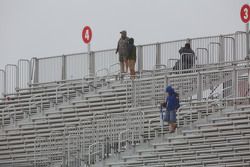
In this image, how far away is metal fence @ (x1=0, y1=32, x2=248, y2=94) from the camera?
5141 centimetres

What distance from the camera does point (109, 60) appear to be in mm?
54375

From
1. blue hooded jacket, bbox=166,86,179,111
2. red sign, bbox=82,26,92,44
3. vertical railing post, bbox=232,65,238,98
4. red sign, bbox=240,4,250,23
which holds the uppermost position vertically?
red sign, bbox=240,4,250,23

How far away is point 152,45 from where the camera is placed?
176ft

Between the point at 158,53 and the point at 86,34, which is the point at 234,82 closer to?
the point at 158,53

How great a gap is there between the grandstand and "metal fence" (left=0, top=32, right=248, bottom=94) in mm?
32

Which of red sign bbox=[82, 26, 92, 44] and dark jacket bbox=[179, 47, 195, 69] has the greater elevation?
red sign bbox=[82, 26, 92, 44]

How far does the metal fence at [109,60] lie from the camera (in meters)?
51.4

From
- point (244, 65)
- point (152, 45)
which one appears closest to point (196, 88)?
point (244, 65)

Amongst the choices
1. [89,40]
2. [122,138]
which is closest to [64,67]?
[89,40]

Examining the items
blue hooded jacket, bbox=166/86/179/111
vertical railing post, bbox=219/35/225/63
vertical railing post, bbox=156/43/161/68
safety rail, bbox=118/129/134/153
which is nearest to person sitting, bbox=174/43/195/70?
vertical railing post, bbox=219/35/225/63

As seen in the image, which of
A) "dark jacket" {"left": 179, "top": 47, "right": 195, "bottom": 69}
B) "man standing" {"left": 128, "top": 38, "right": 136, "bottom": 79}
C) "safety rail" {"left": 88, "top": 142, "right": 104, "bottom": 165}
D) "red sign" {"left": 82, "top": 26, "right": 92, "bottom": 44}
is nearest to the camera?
"safety rail" {"left": 88, "top": 142, "right": 104, "bottom": 165}

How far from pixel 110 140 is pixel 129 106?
2.99 m

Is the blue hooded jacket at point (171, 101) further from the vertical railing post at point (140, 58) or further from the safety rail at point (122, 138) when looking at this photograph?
the vertical railing post at point (140, 58)

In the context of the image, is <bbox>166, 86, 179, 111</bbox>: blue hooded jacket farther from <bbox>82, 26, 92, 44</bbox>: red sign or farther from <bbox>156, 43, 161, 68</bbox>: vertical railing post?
<bbox>82, 26, 92, 44</bbox>: red sign
